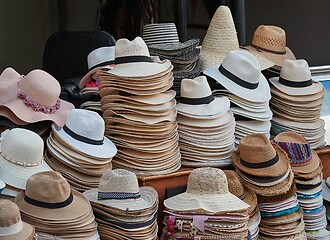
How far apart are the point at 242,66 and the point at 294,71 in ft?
1.24

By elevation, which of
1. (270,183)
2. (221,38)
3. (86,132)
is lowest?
(270,183)

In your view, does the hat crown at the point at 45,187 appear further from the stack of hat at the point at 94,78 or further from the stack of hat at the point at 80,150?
the stack of hat at the point at 94,78

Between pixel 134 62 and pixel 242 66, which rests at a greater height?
pixel 134 62

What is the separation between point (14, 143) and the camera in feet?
7.48

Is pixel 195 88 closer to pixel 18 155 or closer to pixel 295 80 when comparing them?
pixel 295 80

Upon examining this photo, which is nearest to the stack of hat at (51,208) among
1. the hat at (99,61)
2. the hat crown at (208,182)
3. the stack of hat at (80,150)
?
the stack of hat at (80,150)

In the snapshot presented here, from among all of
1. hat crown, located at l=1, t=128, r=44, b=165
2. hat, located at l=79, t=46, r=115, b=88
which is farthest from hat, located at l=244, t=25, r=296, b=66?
hat crown, located at l=1, t=128, r=44, b=165

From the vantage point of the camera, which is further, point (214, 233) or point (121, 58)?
point (121, 58)

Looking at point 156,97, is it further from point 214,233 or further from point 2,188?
point 2,188

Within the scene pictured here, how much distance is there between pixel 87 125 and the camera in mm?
2525

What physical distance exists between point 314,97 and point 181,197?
108 centimetres

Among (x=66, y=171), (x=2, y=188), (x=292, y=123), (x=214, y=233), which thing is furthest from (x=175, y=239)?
(x=292, y=123)

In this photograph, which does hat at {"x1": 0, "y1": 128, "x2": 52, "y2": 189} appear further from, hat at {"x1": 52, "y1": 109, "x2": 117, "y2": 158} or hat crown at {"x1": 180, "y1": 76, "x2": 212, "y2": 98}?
hat crown at {"x1": 180, "y1": 76, "x2": 212, "y2": 98}

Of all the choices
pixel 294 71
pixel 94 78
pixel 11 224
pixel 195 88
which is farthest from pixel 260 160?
pixel 11 224
